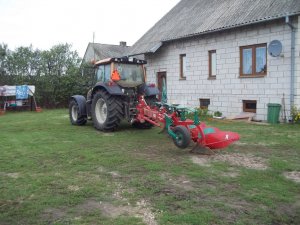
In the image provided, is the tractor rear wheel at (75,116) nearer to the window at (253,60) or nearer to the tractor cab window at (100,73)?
the tractor cab window at (100,73)

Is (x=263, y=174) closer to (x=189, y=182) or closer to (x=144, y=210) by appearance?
(x=189, y=182)

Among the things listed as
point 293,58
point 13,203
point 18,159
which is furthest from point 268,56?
point 13,203

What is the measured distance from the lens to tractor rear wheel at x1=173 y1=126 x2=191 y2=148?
266 inches

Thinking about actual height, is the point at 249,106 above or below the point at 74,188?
above

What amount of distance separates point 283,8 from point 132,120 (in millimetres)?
6376

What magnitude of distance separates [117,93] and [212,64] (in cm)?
647

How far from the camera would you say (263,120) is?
12.7m

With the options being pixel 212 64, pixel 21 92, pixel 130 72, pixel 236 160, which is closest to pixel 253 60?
pixel 212 64

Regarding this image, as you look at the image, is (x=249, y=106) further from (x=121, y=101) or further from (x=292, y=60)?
(x=121, y=101)

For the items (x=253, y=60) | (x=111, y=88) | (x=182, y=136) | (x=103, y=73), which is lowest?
(x=182, y=136)

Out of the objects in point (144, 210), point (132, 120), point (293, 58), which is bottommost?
point (144, 210)

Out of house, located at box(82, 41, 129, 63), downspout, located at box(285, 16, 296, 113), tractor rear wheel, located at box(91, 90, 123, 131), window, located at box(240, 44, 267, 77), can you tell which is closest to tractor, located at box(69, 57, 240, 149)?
tractor rear wheel, located at box(91, 90, 123, 131)

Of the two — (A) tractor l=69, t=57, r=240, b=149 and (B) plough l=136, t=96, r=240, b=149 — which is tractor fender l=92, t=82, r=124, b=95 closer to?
(A) tractor l=69, t=57, r=240, b=149

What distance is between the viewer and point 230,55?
45.5ft
